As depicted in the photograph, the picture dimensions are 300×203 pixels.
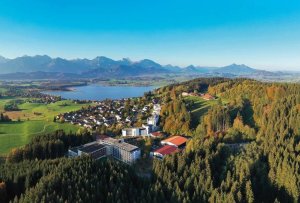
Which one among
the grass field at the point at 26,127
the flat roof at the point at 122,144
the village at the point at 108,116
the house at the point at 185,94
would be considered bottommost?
the grass field at the point at 26,127

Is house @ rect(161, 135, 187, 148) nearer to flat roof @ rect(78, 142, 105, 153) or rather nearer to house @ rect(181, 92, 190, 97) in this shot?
flat roof @ rect(78, 142, 105, 153)

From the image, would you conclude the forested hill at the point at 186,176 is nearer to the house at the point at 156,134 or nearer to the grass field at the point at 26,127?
the house at the point at 156,134

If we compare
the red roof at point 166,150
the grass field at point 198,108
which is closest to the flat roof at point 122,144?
the red roof at point 166,150

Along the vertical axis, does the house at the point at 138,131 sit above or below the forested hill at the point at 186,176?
below

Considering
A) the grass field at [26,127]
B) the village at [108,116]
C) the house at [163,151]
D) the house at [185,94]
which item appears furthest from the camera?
the house at [185,94]

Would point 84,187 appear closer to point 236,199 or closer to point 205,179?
point 205,179

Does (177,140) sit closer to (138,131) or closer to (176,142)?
(176,142)

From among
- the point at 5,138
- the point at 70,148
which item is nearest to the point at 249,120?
the point at 70,148

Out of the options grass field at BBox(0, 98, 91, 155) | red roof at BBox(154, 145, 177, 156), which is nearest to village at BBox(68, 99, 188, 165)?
red roof at BBox(154, 145, 177, 156)
